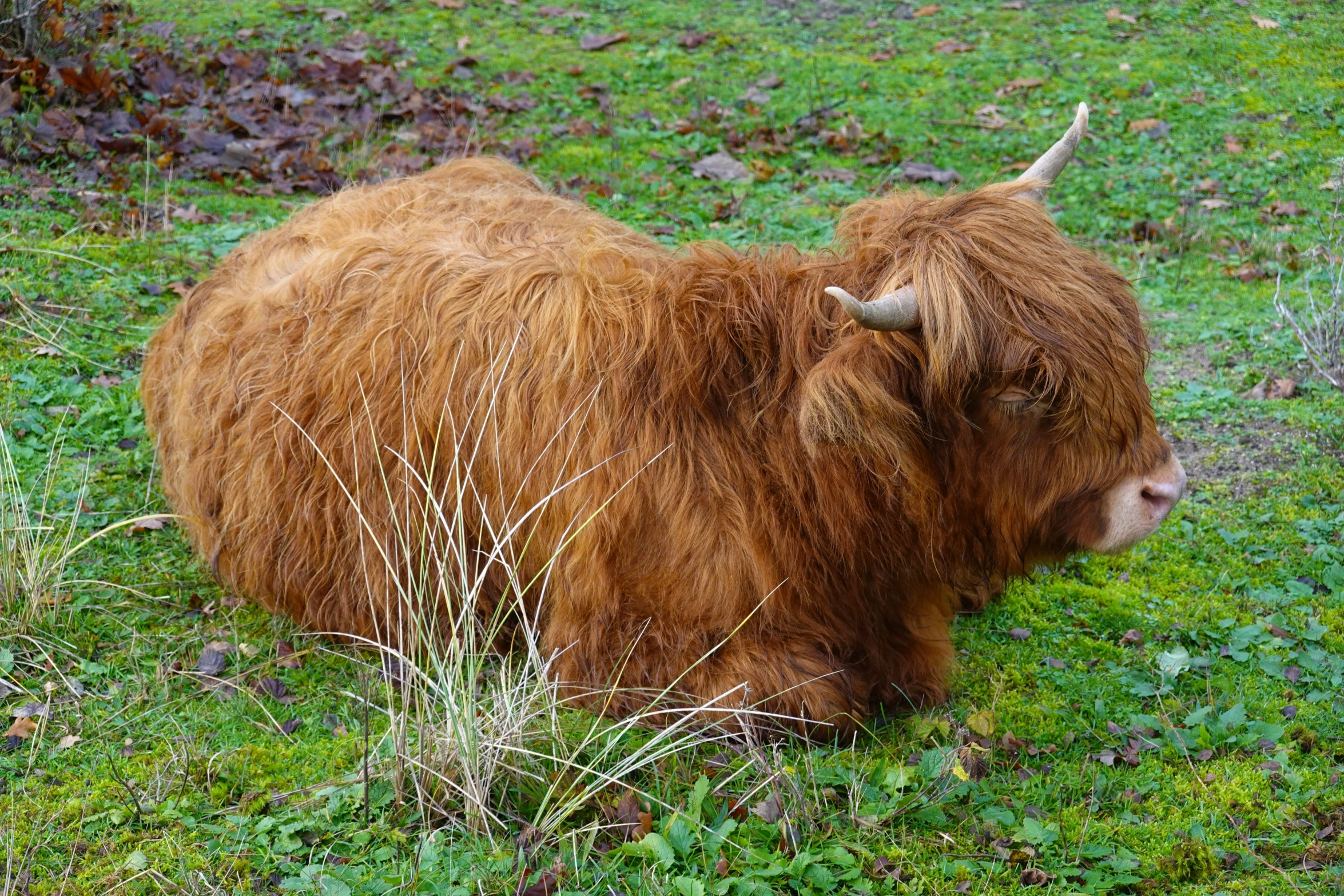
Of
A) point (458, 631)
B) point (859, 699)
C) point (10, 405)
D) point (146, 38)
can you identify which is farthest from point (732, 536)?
point (146, 38)

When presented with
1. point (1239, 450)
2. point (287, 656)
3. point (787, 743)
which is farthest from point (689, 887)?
point (1239, 450)

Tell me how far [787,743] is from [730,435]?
914 mm

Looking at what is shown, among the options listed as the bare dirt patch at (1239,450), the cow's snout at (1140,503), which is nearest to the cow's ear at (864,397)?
the cow's snout at (1140,503)

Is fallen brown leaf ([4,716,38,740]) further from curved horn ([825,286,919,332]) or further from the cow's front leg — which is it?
curved horn ([825,286,919,332])

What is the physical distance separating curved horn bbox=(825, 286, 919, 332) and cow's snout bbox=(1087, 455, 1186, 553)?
76cm

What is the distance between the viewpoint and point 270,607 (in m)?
4.30

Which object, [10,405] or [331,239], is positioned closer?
[331,239]

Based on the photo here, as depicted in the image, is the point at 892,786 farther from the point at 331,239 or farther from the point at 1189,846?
the point at 331,239

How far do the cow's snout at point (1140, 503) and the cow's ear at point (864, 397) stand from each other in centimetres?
59

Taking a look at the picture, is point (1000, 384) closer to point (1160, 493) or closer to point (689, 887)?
point (1160, 493)

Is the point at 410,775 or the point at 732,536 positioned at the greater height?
the point at 732,536

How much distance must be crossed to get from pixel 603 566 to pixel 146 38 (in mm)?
6867

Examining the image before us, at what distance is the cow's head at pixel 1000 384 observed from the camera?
3143 mm

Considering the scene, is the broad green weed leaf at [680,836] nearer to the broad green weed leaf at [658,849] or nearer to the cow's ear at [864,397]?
the broad green weed leaf at [658,849]
